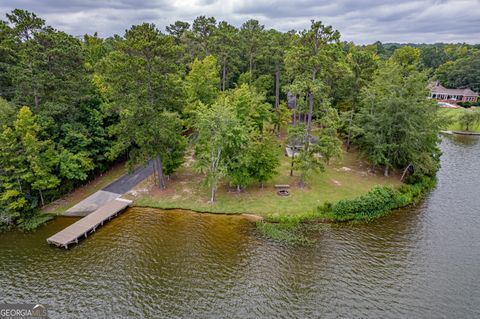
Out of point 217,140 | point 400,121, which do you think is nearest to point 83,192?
point 217,140

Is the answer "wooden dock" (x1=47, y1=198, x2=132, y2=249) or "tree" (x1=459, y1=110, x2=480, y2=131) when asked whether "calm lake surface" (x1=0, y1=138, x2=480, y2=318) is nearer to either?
"wooden dock" (x1=47, y1=198, x2=132, y2=249)

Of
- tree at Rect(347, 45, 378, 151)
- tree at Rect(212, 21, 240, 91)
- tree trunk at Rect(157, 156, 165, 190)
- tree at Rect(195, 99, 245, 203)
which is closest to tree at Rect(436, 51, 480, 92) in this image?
tree at Rect(347, 45, 378, 151)

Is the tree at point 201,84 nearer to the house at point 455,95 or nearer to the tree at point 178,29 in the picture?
the tree at point 178,29

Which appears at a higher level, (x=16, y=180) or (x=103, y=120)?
(x=103, y=120)

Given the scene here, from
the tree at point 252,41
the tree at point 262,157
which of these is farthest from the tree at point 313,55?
the tree at point 252,41

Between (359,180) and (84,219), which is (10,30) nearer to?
(84,219)

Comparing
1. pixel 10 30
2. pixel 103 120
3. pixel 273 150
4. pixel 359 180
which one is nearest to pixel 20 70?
pixel 10 30

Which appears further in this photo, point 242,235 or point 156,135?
point 156,135
